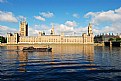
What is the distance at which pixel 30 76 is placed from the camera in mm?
30094

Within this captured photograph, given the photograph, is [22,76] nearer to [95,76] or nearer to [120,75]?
[95,76]

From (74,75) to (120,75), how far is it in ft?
19.9

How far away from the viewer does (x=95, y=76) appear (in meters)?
30.5

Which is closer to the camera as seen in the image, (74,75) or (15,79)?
(15,79)

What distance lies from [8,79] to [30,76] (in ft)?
9.87

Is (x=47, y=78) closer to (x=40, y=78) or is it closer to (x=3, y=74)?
(x=40, y=78)

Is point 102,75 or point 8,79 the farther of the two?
point 102,75

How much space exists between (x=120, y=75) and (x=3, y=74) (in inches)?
611

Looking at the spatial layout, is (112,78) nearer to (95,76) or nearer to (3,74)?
(95,76)

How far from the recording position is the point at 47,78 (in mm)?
28938

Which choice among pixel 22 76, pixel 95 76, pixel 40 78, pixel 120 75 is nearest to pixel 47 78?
pixel 40 78

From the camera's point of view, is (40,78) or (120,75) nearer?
(40,78)

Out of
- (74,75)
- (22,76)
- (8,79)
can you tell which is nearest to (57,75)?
(74,75)

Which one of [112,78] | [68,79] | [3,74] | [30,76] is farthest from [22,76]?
[112,78]
